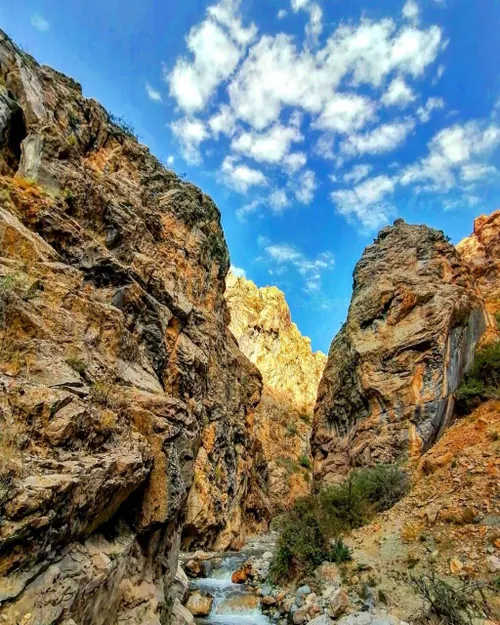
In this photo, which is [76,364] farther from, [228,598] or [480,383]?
[480,383]

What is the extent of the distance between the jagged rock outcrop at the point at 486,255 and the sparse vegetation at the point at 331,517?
1765 cm

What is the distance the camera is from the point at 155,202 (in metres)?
21.9

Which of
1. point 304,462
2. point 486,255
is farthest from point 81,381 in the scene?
point 304,462

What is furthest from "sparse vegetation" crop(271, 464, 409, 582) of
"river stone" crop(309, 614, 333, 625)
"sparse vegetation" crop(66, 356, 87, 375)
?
"sparse vegetation" crop(66, 356, 87, 375)

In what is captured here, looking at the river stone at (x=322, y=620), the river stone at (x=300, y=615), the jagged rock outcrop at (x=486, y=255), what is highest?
the jagged rock outcrop at (x=486, y=255)

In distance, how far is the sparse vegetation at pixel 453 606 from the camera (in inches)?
310

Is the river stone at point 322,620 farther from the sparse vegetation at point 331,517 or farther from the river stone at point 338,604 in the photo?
the sparse vegetation at point 331,517

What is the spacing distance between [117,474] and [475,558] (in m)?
9.96

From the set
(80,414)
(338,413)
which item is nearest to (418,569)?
(80,414)

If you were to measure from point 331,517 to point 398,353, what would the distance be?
10539mm

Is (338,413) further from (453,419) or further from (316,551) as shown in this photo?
(316,551)

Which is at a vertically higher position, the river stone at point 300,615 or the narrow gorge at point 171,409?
the narrow gorge at point 171,409

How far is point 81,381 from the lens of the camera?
6.47 meters

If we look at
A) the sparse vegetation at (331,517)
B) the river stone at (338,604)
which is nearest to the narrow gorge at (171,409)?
the river stone at (338,604)
